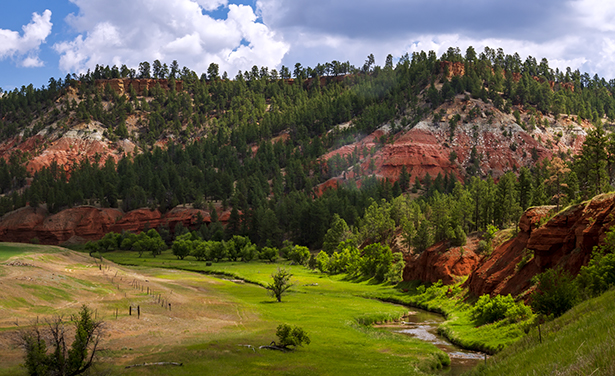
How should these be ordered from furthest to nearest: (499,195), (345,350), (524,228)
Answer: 1. (499,195)
2. (524,228)
3. (345,350)

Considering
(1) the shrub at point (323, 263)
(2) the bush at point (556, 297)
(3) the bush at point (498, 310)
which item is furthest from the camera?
(1) the shrub at point (323, 263)

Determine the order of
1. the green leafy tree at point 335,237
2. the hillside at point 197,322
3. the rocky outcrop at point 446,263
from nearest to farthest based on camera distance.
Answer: the hillside at point 197,322
the rocky outcrop at point 446,263
the green leafy tree at point 335,237

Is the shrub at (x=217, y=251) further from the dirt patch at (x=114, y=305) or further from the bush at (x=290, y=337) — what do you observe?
the bush at (x=290, y=337)

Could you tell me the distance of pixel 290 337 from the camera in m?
45.7

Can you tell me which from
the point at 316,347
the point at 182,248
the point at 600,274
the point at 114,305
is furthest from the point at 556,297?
the point at 182,248

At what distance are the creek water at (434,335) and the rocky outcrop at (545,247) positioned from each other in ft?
30.4

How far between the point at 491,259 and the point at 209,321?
45.8 metres

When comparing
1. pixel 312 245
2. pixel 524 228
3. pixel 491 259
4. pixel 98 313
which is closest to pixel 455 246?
pixel 491 259

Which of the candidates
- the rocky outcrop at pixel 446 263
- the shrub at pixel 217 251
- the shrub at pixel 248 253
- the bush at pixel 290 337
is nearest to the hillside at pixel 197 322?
the bush at pixel 290 337

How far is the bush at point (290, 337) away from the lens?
45812 mm

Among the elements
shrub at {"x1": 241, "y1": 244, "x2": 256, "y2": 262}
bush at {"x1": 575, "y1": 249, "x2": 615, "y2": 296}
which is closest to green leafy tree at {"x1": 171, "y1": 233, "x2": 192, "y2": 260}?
shrub at {"x1": 241, "y1": 244, "x2": 256, "y2": 262}

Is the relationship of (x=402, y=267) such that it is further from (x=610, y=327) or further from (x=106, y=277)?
(x=610, y=327)

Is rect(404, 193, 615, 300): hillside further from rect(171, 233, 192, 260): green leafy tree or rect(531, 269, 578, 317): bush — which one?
rect(171, 233, 192, 260): green leafy tree

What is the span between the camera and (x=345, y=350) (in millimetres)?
47094
